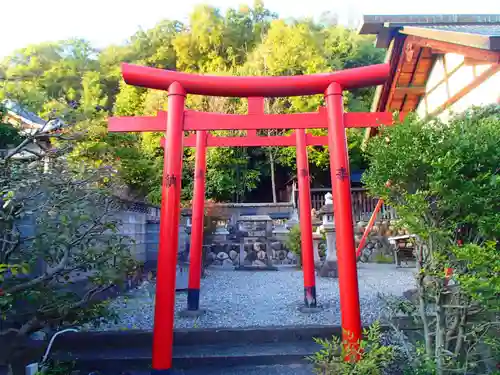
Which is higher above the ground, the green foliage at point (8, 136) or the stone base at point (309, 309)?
the green foliage at point (8, 136)

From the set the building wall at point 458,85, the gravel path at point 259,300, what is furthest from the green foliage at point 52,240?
the building wall at point 458,85

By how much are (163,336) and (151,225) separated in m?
5.46

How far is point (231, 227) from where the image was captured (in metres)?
12.6

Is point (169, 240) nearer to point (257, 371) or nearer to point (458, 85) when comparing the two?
point (257, 371)

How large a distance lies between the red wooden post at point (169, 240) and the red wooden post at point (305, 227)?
2674 mm

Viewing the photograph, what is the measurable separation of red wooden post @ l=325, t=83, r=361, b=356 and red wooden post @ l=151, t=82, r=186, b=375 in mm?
1481

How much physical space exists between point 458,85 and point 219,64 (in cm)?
1622

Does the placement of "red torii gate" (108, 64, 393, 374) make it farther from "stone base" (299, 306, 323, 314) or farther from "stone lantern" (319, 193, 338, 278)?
"stone lantern" (319, 193, 338, 278)

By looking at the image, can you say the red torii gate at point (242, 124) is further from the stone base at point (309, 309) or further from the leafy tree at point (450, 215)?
the stone base at point (309, 309)

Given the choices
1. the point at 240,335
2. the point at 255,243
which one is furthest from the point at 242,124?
the point at 255,243

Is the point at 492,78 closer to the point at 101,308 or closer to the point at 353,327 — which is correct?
the point at 353,327

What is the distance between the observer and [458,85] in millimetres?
6020

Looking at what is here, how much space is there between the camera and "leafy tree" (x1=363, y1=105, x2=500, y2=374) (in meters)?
2.61

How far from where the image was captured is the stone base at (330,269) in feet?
29.2
